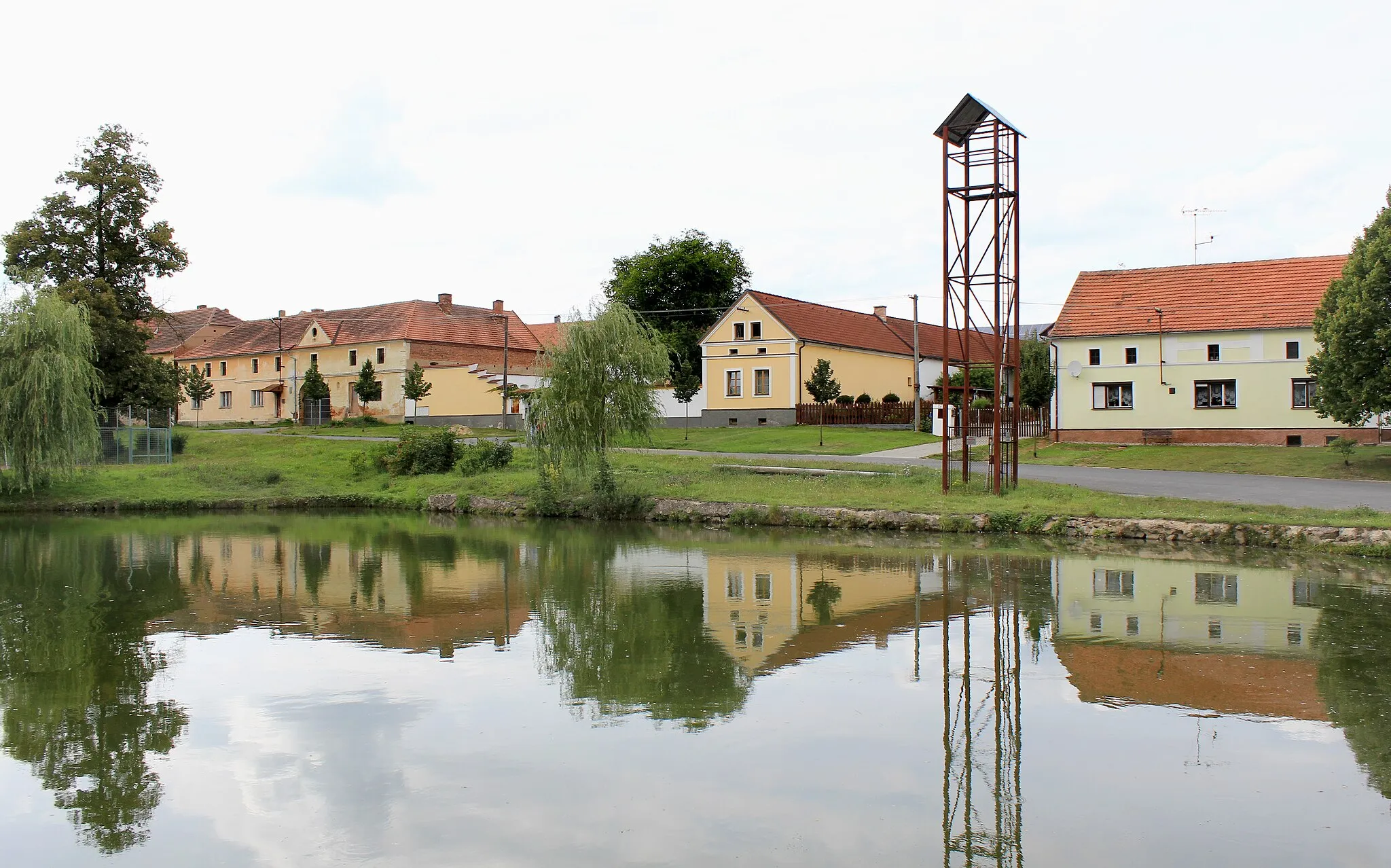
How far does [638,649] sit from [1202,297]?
36815mm

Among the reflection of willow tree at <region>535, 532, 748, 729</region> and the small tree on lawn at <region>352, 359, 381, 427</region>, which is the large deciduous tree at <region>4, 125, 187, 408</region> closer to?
the small tree on lawn at <region>352, 359, 381, 427</region>

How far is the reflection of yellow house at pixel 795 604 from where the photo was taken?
479 inches

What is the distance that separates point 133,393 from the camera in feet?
143

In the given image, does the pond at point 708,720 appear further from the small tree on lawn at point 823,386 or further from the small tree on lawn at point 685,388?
the small tree on lawn at point 685,388

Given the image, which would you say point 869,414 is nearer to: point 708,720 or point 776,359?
point 776,359

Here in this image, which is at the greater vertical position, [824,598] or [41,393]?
[41,393]

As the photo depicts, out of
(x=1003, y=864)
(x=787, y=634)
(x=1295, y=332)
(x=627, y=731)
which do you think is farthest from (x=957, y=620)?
(x=1295, y=332)

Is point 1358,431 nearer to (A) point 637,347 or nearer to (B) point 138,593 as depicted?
(A) point 637,347

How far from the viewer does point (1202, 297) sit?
41.4 metres

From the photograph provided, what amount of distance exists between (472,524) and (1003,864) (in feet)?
80.1

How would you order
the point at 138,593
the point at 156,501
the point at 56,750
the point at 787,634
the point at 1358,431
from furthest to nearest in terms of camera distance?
the point at 1358,431
the point at 156,501
the point at 138,593
the point at 787,634
the point at 56,750

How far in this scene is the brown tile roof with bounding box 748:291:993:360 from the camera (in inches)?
2068

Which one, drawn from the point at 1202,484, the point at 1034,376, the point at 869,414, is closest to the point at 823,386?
the point at 869,414

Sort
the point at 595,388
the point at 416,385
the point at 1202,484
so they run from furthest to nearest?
the point at 416,385 < the point at 595,388 < the point at 1202,484
